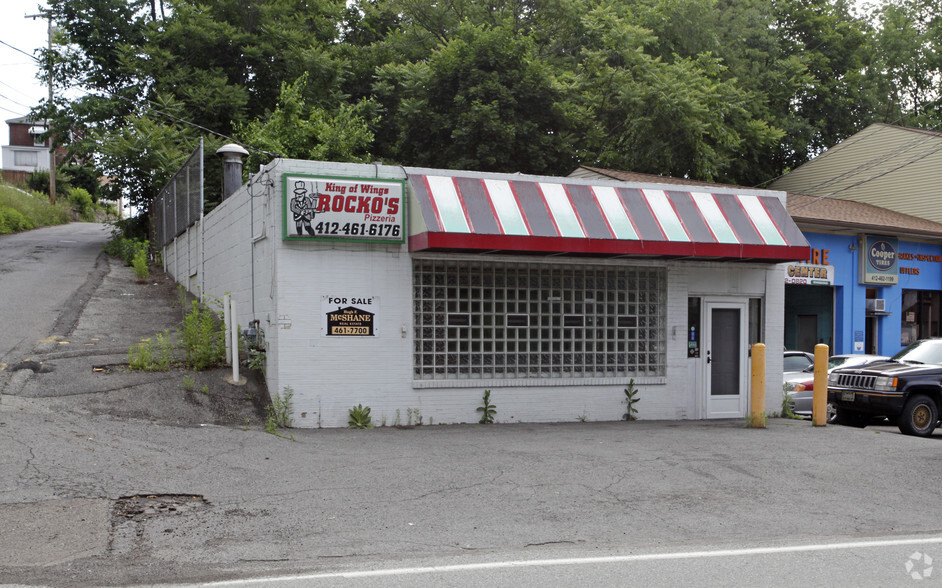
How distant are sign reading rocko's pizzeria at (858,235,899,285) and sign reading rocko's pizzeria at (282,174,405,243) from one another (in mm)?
16258

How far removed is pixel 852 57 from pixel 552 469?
32.4 meters

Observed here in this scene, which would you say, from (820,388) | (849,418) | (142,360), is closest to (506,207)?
(142,360)

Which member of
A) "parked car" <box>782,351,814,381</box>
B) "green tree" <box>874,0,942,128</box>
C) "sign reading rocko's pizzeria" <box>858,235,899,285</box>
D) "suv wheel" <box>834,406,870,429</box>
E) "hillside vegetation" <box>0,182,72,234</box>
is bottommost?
"suv wheel" <box>834,406,870,429</box>

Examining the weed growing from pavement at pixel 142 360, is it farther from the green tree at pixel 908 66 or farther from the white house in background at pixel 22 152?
the white house in background at pixel 22 152

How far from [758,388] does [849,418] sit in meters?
3.24

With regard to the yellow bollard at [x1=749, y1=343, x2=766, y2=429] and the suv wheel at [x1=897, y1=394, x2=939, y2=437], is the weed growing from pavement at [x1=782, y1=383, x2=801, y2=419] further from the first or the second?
the yellow bollard at [x1=749, y1=343, x2=766, y2=429]

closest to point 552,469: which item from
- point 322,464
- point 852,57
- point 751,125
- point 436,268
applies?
point 322,464

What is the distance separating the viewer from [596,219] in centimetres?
1216

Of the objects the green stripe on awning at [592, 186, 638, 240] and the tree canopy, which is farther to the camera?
the tree canopy

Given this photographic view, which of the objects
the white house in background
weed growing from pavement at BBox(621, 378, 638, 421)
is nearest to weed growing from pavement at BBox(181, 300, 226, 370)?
weed growing from pavement at BBox(621, 378, 638, 421)

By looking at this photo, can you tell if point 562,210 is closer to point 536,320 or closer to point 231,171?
point 536,320

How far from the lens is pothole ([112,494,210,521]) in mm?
6578

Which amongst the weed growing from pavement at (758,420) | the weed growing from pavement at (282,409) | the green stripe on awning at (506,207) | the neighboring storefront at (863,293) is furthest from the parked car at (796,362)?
the weed growing from pavement at (282,409)

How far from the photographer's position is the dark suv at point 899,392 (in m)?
13.5
